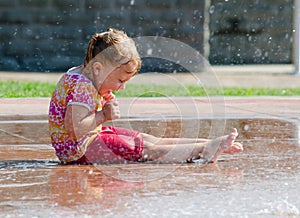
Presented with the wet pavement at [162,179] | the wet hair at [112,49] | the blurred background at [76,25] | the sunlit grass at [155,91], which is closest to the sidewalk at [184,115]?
the wet pavement at [162,179]

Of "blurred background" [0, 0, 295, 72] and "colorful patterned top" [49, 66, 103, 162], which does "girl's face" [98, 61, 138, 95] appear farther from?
"blurred background" [0, 0, 295, 72]

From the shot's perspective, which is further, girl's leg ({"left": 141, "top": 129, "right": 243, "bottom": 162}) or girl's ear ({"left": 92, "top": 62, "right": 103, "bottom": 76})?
girl's leg ({"left": 141, "top": 129, "right": 243, "bottom": 162})

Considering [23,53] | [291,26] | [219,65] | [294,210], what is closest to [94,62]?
[294,210]

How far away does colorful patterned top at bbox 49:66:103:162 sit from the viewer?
4777mm

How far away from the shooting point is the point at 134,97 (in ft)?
31.9

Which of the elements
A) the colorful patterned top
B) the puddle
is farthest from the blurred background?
the colorful patterned top

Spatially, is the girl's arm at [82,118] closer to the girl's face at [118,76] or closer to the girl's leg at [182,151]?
the girl's face at [118,76]

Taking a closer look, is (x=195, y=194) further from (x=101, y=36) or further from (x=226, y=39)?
(x=226, y=39)

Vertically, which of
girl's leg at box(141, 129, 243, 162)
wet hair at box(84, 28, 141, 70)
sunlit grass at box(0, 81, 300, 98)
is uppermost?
wet hair at box(84, 28, 141, 70)

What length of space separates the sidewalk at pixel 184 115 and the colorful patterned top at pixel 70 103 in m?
1.15

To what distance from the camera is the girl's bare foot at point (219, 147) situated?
4859mm

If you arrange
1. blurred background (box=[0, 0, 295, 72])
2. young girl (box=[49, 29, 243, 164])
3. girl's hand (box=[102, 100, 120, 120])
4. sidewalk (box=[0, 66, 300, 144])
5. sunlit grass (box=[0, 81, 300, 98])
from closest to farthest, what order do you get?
girl's hand (box=[102, 100, 120, 120])
young girl (box=[49, 29, 243, 164])
sidewalk (box=[0, 66, 300, 144])
sunlit grass (box=[0, 81, 300, 98])
blurred background (box=[0, 0, 295, 72])

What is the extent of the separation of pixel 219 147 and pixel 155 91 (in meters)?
5.61

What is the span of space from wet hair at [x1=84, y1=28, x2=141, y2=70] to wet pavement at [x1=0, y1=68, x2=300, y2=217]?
2.14ft
